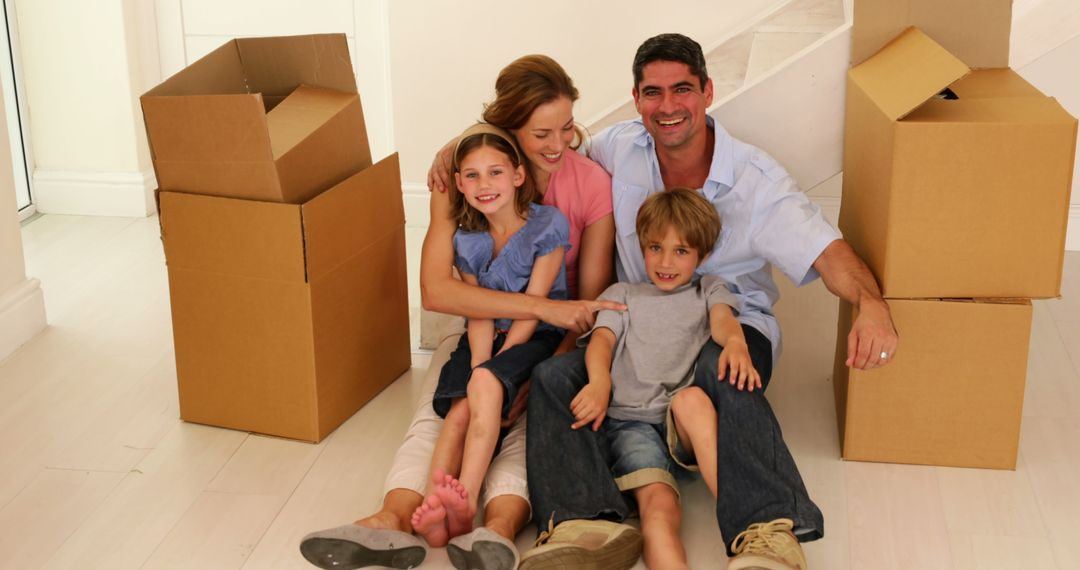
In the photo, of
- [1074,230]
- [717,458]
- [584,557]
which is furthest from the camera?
[1074,230]

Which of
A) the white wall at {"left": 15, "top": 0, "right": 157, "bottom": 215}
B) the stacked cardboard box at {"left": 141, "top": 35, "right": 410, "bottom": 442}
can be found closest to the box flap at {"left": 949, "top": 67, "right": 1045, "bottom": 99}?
the stacked cardboard box at {"left": 141, "top": 35, "right": 410, "bottom": 442}

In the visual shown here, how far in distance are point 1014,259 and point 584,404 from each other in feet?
2.70

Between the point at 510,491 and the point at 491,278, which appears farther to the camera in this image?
the point at 491,278

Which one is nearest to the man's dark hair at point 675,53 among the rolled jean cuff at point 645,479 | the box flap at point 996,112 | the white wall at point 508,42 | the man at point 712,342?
the man at point 712,342

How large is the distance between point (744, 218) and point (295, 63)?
1029 millimetres

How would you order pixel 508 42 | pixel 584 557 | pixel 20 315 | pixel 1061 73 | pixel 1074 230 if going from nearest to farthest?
pixel 584 557
pixel 20 315
pixel 1061 73
pixel 1074 230
pixel 508 42

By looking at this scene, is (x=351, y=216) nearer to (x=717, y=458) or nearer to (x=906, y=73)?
(x=717, y=458)

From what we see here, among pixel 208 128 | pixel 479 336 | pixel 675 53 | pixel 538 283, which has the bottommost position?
pixel 479 336

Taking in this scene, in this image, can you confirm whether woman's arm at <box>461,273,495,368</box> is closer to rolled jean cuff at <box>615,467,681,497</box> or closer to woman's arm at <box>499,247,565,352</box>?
woman's arm at <box>499,247,565,352</box>

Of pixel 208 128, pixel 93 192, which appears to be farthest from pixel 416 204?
pixel 208 128

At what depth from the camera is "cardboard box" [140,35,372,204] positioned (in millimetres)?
2303

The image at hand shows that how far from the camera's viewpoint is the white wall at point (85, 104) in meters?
3.89

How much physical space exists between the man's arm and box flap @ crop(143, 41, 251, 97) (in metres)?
1.29

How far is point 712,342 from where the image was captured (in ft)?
7.45
